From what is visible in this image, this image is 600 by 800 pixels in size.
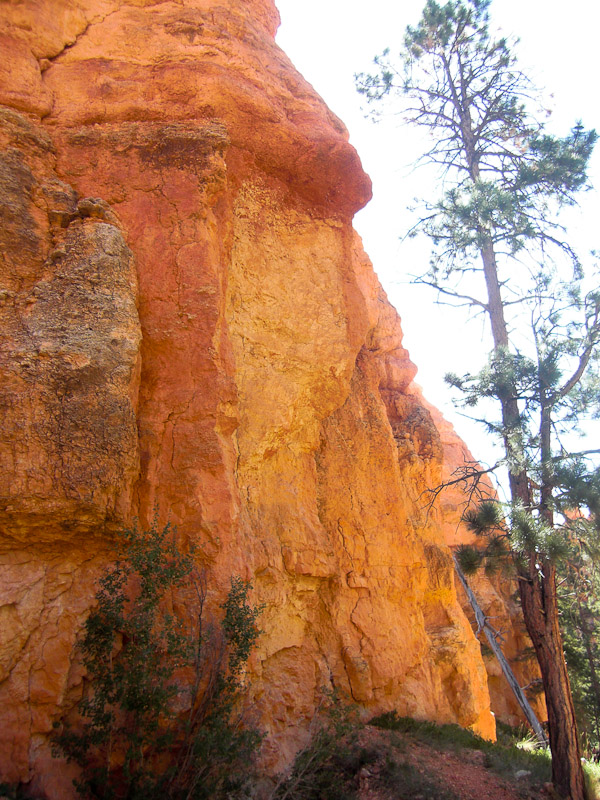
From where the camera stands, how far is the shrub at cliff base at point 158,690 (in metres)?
4.52

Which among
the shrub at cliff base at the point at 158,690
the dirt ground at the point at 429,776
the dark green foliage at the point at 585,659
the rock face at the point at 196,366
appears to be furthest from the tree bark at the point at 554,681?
the dark green foliage at the point at 585,659

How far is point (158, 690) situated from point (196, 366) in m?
3.10

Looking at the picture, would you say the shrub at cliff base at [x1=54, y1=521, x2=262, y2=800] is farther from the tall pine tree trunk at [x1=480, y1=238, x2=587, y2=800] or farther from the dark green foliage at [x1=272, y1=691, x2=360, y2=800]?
the tall pine tree trunk at [x1=480, y1=238, x2=587, y2=800]

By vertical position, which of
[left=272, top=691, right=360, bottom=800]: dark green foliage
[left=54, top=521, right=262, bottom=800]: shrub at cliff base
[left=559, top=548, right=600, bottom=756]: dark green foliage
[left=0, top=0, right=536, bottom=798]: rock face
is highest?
[left=0, top=0, right=536, bottom=798]: rock face

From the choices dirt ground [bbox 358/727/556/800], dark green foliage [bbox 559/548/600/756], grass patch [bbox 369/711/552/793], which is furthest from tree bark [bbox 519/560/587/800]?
dark green foliage [bbox 559/548/600/756]

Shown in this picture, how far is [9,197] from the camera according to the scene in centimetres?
592

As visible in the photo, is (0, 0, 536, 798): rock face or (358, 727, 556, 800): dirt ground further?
(358, 727, 556, 800): dirt ground

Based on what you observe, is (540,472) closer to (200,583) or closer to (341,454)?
(341,454)

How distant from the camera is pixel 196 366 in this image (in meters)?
6.21

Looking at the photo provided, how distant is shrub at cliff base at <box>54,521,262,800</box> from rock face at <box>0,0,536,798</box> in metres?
0.29

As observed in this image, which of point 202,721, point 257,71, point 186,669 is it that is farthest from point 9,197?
point 202,721

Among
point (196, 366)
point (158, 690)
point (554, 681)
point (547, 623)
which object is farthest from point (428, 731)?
point (196, 366)

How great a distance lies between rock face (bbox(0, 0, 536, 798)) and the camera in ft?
16.7

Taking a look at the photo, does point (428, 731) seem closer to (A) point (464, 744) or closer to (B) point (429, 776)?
(A) point (464, 744)
